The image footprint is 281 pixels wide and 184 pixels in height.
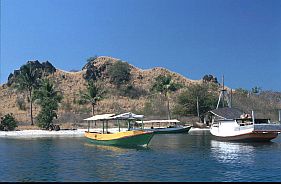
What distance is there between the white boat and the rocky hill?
40.4 m

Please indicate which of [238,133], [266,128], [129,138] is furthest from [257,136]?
[129,138]

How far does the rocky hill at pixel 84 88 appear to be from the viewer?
10712 centimetres

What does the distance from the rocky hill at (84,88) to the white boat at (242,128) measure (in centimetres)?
4044

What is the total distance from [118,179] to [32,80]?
67186 mm

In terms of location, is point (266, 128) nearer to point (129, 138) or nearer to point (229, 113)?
point (229, 113)

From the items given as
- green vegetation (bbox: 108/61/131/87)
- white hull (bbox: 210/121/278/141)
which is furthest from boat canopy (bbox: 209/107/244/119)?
green vegetation (bbox: 108/61/131/87)

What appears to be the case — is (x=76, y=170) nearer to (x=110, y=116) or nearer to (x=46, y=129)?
(x=110, y=116)

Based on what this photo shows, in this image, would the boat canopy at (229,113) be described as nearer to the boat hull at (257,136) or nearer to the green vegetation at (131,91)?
the boat hull at (257,136)

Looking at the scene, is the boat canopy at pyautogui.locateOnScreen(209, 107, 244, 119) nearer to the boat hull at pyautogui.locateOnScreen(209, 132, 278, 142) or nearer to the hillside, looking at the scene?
the boat hull at pyautogui.locateOnScreen(209, 132, 278, 142)

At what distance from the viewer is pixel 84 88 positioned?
136 m

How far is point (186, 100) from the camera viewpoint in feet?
317

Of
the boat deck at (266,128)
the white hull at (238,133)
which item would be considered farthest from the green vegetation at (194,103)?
the boat deck at (266,128)

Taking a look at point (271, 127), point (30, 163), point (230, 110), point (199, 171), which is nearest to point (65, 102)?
point (230, 110)

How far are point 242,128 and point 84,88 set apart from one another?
91.3 metres
